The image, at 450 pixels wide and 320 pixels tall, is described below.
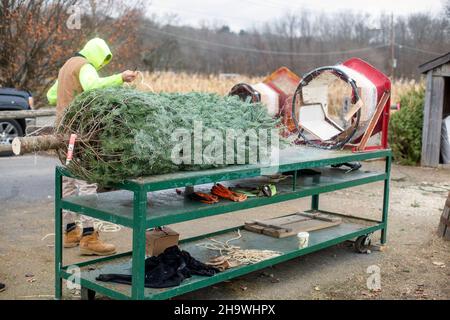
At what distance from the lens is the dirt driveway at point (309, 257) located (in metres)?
5.18

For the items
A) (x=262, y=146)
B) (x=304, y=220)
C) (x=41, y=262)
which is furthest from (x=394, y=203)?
(x=41, y=262)

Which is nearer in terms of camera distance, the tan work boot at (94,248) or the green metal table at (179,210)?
the green metal table at (179,210)

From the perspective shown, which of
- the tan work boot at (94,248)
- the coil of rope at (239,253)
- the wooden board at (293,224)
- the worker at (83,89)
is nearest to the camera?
the coil of rope at (239,253)

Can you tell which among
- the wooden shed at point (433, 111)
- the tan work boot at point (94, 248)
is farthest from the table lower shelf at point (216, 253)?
the wooden shed at point (433, 111)

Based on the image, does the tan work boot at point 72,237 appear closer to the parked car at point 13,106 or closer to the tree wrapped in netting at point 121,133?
the tree wrapped in netting at point 121,133

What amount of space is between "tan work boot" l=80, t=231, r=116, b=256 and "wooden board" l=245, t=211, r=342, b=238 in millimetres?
1438

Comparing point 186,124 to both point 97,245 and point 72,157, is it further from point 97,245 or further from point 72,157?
point 97,245

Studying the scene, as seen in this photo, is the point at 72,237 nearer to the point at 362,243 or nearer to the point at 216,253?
the point at 216,253

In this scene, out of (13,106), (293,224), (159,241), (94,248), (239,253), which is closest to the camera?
(159,241)

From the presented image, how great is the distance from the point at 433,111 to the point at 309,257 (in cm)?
749

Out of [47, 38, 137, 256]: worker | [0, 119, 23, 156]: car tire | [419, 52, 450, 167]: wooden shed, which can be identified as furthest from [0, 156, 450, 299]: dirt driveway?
[419, 52, 450, 167]: wooden shed

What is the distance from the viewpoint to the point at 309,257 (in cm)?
629

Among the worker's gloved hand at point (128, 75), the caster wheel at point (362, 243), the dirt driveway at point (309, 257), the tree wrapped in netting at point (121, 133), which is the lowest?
the dirt driveway at point (309, 257)

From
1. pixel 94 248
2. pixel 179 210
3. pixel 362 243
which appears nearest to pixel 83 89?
pixel 94 248
